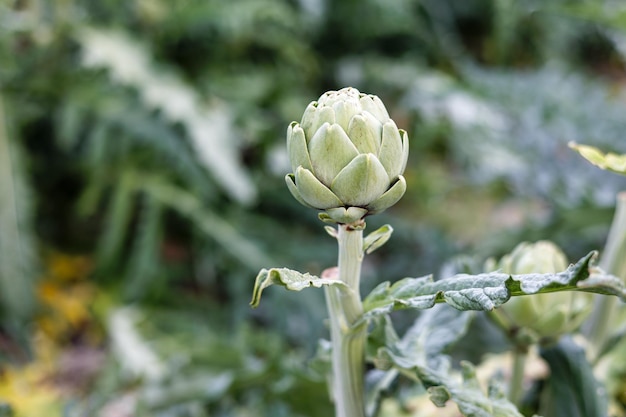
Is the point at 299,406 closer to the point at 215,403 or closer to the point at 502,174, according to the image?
the point at 215,403

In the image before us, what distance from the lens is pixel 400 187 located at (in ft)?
0.76

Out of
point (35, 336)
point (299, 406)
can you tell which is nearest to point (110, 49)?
point (35, 336)

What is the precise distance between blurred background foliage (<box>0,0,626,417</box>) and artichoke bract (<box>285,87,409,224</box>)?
0.34m

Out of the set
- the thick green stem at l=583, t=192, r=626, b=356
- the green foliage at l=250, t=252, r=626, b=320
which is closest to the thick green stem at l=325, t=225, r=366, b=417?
the green foliage at l=250, t=252, r=626, b=320

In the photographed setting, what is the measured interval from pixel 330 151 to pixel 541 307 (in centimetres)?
14

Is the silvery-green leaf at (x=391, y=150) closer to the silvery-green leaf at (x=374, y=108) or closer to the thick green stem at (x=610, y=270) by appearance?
the silvery-green leaf at (x=374, y=108)

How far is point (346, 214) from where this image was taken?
0.23 metres

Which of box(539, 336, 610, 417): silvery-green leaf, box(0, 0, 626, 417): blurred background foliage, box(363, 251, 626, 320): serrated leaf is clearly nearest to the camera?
box(363, 251, 626, 320): serrated leaf

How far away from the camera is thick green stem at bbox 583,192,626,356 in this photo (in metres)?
0.32

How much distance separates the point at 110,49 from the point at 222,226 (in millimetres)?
306

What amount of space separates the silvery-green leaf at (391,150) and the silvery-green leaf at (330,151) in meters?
0.01

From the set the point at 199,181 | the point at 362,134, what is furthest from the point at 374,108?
the point at 199,181

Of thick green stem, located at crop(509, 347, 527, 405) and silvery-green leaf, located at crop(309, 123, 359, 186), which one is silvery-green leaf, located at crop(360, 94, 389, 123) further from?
thick green stem, located at crop(509, 347, 527, 405)

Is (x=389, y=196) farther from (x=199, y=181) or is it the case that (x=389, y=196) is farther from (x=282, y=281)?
(x=199, y=181)
